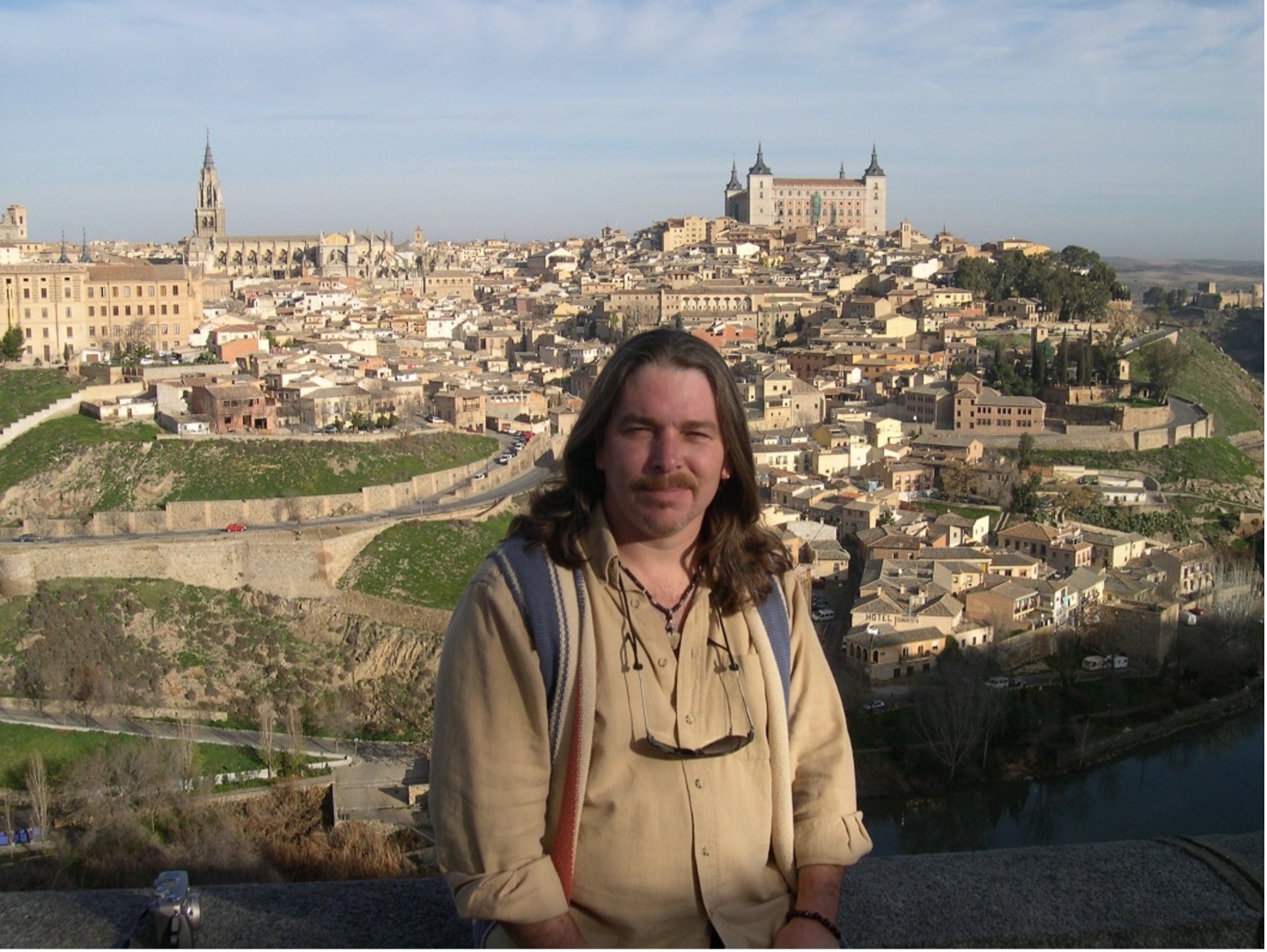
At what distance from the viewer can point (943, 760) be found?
22.8 feet

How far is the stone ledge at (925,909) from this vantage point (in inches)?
45.2

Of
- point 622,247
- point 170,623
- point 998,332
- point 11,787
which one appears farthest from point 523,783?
point 622,247

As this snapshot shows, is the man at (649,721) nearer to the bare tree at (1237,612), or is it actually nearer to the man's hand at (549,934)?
the man's hand at (549,934)

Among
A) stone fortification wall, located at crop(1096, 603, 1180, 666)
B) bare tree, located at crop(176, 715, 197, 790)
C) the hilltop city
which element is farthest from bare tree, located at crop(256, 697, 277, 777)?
stone fortification wall, located at crop(1096, 603, 1180, 666)

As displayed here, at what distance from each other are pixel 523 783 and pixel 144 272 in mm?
14362

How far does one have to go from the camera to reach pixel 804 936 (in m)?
0.98

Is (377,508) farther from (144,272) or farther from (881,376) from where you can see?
(881,376)

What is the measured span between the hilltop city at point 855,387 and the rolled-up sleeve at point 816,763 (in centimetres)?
677

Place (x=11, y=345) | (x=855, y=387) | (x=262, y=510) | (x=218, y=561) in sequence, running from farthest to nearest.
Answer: (x=855, y=387) < (x=11, y=345) < (x=262, y=510) < (x=218, y=561)

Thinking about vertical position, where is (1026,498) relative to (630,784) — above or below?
below

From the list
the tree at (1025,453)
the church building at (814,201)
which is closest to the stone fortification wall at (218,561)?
the tree at (1025,453)

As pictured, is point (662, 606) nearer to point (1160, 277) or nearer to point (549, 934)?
point (549, 934)

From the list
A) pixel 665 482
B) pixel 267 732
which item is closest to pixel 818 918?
pixel 665 482

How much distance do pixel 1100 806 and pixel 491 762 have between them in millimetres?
6511
